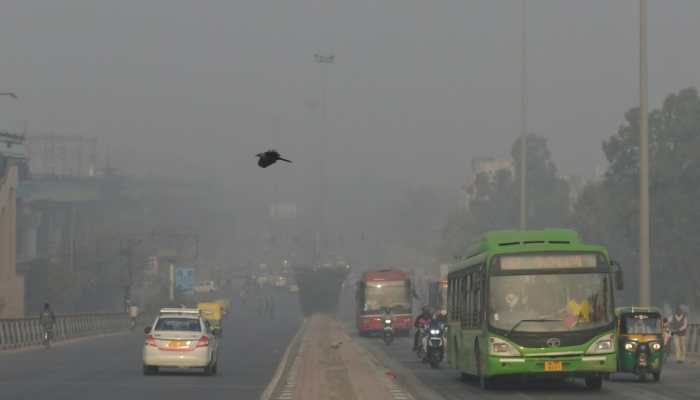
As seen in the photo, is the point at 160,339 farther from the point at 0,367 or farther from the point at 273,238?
the point at 273,238

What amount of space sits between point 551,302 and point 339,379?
745cm

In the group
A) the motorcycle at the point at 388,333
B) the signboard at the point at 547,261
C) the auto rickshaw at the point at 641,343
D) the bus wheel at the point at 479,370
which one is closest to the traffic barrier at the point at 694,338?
the auto rickshaw at the point at 641,343

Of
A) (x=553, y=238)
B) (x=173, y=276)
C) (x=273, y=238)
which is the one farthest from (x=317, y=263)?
(x=553, y=238)

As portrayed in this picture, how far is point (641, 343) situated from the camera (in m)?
31.2

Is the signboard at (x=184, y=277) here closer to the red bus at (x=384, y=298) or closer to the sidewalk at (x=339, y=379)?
the red bus at (x=384, y=298)

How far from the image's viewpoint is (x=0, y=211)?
119125 mm

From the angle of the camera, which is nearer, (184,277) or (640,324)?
(640,324)

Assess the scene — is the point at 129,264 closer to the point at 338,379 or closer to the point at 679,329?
the point at 679,329

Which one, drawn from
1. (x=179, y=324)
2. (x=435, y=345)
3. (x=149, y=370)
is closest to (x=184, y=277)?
(x=435, y=345)

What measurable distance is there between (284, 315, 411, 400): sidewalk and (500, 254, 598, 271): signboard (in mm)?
3063

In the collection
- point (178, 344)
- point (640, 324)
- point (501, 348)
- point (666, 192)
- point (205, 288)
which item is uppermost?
point (666, 192)

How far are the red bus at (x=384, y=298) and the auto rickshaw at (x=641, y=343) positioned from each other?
39.6 metres

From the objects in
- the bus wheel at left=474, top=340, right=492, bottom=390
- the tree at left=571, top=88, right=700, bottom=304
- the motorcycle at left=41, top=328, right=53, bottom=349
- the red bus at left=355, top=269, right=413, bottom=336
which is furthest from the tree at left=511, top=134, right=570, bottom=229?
the bus wheel at left=474, top=340, right=492, bottom=390

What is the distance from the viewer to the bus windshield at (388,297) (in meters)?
71.5
